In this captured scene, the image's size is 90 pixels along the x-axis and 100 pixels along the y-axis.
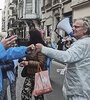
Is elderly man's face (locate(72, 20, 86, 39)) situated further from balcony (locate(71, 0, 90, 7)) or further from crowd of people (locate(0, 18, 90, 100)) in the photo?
balcony (locate(71, 0, 90, 7))

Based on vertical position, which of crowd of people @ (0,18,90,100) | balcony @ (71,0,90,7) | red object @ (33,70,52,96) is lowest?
red object @ (33,70,52,96)

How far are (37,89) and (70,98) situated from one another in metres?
1.12

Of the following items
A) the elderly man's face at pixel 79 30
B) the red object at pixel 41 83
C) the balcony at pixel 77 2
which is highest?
the balcony at pixel 77 2

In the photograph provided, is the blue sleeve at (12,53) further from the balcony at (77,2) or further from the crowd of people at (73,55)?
the balcony at (77,2)

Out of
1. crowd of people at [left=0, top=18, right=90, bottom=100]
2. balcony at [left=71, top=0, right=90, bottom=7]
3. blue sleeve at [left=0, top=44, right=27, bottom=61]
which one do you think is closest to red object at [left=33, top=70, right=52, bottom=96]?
crowd of people at [left=0, top=18, right=90, bottom=100]

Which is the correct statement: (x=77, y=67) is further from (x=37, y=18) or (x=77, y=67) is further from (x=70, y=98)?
(x=37, y=18)

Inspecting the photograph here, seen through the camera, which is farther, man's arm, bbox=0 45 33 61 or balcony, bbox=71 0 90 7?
balcony, bbox=71 0 90 7

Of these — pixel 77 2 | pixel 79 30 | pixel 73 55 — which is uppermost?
pixel 77 2

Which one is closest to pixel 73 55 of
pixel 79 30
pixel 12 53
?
pixel 79 30

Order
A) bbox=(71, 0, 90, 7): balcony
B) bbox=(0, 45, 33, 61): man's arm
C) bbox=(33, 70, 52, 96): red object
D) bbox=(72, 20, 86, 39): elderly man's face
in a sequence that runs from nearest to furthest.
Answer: bbox=(0, 45, 33, 61): man's arm → bbox=(72, 20, 86, 39): elderly man's face → bbox=(33, 70, 52, 96): red object → bbox=(71, 0, 90, 7): balcony

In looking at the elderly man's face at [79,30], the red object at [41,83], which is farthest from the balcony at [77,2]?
the elderly man's face at [79,30]

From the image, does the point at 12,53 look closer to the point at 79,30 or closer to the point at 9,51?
the point at 9,51

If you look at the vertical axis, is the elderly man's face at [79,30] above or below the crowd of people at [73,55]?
above

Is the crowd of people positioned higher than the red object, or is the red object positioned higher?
the crowd of people
